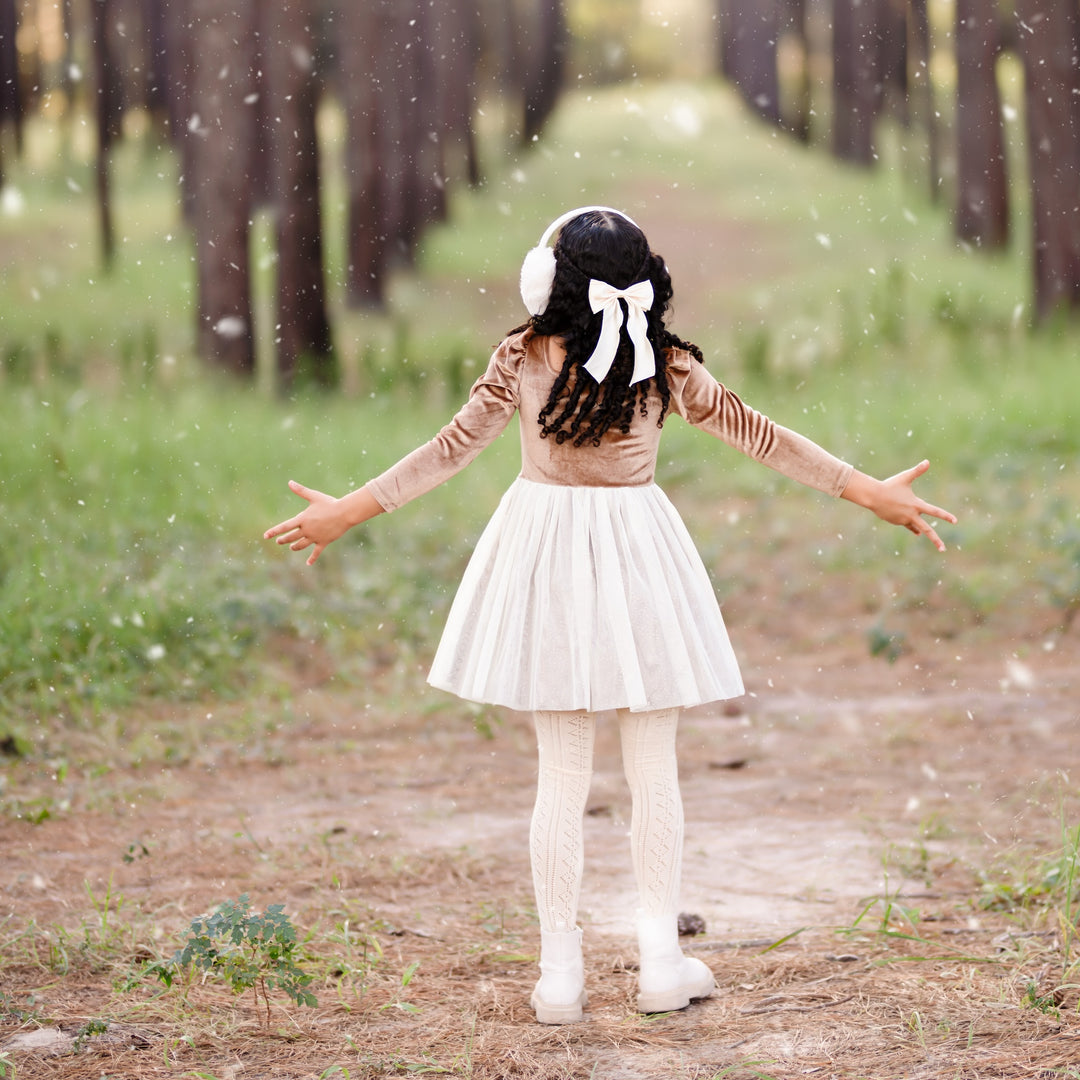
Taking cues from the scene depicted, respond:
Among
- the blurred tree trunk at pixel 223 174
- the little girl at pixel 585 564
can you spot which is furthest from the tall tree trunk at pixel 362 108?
the little girl at pixel 585 564

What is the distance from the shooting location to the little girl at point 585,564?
10.9 feet

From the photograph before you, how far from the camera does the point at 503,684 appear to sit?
3.36m

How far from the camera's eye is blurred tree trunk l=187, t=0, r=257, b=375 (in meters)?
11.6

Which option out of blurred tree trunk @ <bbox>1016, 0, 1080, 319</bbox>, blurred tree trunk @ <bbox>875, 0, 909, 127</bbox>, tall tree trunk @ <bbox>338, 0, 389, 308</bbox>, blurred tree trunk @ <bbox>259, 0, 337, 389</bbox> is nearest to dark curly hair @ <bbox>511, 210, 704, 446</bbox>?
blurred tree trunk @ <bbox>259, 0, 337, 389</bbox>

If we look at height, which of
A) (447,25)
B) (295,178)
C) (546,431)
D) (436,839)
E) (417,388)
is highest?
(447,25)

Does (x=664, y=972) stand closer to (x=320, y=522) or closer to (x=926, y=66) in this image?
(x=320, y=522)

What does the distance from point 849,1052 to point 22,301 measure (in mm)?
17594

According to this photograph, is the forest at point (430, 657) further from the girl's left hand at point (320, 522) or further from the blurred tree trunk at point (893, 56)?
the blurred tree trunk at point (893, 56)

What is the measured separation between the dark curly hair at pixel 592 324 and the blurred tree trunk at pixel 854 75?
24.3m

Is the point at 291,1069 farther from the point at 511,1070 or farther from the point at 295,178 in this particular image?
the point at 295,178

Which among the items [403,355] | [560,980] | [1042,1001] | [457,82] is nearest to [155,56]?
[457,82]

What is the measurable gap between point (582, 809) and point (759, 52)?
35.5m

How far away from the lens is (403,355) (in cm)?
1302

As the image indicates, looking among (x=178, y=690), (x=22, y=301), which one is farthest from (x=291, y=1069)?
(x=22, y=301)
